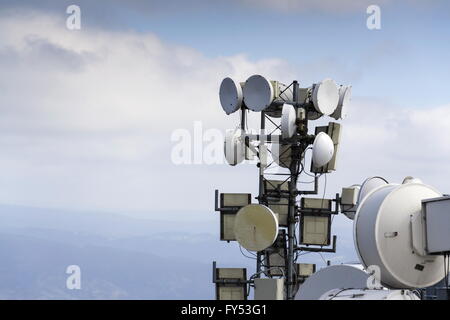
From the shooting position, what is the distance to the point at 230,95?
33.6 meters

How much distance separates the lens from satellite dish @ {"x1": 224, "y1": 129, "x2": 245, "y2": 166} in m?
33.5

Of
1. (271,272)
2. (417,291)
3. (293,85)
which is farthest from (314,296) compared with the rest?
(293,85)

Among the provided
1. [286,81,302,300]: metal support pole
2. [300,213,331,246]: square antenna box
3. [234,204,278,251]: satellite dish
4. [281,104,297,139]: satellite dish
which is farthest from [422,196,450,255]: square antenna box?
[300,213,331,246]: square antenna box

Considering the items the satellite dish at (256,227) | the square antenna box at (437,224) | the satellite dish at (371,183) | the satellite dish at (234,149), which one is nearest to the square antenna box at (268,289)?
the satellite dish at (371,183)

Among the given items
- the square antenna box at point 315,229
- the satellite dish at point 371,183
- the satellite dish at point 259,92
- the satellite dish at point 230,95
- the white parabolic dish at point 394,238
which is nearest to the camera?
the white parabolic dish at point 394,238

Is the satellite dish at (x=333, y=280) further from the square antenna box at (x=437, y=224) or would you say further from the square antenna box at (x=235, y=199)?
the square antenna box at (x=235, y=199)

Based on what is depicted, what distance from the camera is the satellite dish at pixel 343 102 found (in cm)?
3309

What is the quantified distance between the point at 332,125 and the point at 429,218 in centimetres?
1229

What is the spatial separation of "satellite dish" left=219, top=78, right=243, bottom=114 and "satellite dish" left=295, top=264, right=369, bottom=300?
958 cm

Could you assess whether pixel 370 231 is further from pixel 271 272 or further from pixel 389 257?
pixel 271 272

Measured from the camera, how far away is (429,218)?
20625mm

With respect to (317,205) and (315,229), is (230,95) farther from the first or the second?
(315,229)

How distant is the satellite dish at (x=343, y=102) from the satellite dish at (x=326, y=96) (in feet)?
1.02
